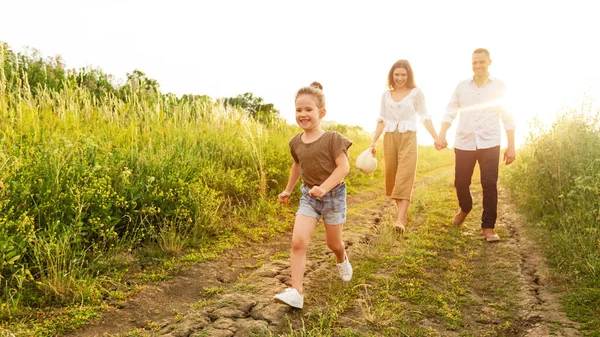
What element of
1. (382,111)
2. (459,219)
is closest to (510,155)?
(459,219)

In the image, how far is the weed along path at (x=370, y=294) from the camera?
120 inches

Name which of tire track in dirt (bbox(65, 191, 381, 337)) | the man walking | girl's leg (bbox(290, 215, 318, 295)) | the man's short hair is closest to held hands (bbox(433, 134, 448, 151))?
the man walking

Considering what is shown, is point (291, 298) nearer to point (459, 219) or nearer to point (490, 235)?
point (490, 235)

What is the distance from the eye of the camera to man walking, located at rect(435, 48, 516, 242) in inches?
213

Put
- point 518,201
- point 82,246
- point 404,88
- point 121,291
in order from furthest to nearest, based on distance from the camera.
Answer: point 518,201, point 404,88, point 82,246, point 121,291

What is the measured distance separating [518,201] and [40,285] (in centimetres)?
674

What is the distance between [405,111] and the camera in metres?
5.67

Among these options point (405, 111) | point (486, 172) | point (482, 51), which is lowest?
point (486, 172)

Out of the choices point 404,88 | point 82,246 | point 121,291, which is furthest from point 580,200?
point 82,246

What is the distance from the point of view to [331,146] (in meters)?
3.44

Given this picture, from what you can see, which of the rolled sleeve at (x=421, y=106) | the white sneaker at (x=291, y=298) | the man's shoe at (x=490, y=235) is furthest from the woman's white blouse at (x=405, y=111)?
the white sneaker at (x=291, y=298)

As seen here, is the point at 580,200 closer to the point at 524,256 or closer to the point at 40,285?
the point at 524,256

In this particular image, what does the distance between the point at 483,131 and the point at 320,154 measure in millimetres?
2889

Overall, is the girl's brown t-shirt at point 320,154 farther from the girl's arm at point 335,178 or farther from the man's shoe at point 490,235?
the man's shoe at point 490,235
